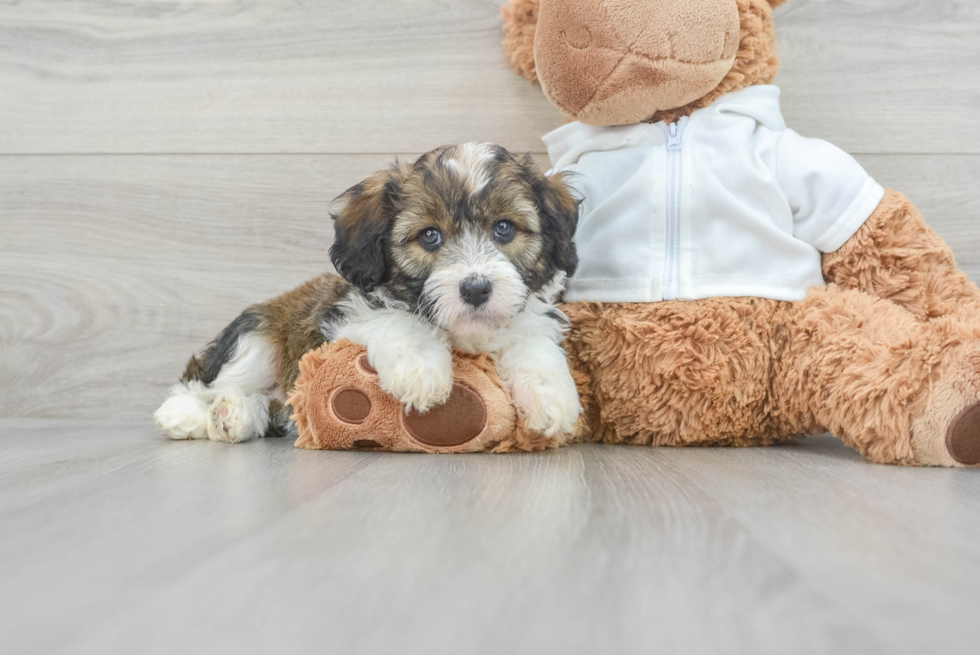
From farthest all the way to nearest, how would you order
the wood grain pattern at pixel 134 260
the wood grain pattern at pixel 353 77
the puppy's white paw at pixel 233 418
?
the wood grain pattern at pixel 134 260, the wood grain pattern at pixel 353 77, the puppy's white paw at pixel 233 418

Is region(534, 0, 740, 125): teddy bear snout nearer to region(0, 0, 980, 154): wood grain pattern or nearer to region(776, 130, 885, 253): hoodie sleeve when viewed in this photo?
region(776, 130, 885, 253): hoodie sleeve

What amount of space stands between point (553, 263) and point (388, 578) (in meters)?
1.03

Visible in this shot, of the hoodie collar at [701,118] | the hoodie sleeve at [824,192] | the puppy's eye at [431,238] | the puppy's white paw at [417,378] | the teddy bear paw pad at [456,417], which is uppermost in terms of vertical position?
the hoodie collar at [701,118]

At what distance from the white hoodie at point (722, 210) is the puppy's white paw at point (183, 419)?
1.01 m

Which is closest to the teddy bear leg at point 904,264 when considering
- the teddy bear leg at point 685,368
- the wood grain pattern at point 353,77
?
the teddy bear leg at point 685,368

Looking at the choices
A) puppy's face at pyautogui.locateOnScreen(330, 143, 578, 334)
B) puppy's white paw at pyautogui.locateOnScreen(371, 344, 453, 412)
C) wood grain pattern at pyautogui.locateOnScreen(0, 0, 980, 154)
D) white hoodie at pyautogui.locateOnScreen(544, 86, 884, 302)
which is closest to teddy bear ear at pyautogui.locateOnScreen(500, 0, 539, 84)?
wood grain pattern at pyautogui.locateOnScreen(0, 0, 980, 154)

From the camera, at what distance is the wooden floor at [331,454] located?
2.30 feet

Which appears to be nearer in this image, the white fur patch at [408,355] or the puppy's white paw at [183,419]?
the white fur patch at [408,355]

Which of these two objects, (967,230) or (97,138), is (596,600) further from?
(97,138)

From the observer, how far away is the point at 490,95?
7.64 ft

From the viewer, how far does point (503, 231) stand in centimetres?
160

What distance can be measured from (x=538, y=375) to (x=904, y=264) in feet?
2.99

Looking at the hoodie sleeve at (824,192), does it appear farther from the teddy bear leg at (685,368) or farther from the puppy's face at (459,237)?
the puppy's face at (459,237)

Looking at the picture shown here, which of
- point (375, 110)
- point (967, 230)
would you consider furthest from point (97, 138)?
point (967, 230)
